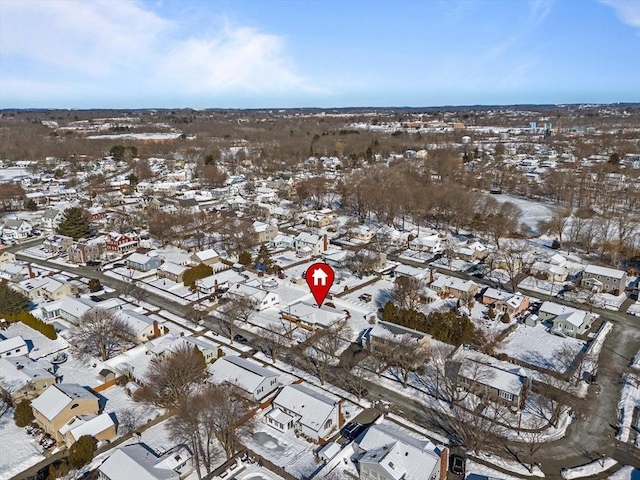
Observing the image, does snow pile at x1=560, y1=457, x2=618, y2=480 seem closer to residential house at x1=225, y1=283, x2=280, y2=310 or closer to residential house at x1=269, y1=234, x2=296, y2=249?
residential house at x1=225, y1=283, x2=280, y2=310

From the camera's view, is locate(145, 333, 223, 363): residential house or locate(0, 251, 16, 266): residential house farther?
locate(0, 251, 16, 266): residential house

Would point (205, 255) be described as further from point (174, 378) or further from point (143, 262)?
point (174, 378)

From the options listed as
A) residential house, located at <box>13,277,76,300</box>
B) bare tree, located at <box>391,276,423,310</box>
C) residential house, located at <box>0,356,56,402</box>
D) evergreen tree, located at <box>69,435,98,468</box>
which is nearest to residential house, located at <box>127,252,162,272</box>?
residential house, located at <box>13,277,76,300</box>

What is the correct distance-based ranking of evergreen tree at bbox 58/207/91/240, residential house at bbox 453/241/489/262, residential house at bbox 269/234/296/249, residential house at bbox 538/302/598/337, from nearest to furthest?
1. residential house at bbox 538/302/598/337
2. residential house at bbox 453/241/489/262
3. residential house at bbox 269/234/296/249
4. evergreen tree at bbox 58/207/91/240

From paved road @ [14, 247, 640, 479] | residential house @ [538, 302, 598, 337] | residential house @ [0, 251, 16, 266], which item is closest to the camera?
paved road @ [14, 247, 640, 479]

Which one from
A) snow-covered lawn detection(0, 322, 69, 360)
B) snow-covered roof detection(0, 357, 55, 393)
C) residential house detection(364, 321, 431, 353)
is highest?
residential house detection(364, 321, 431, 353)

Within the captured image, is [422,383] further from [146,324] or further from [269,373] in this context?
[146,324]

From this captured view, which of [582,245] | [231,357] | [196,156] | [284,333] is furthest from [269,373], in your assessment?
[196,156]

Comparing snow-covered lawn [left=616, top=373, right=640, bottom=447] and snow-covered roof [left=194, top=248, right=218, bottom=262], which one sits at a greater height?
snow-covered roof [left=194, top=248, right=218, bottom=262]
